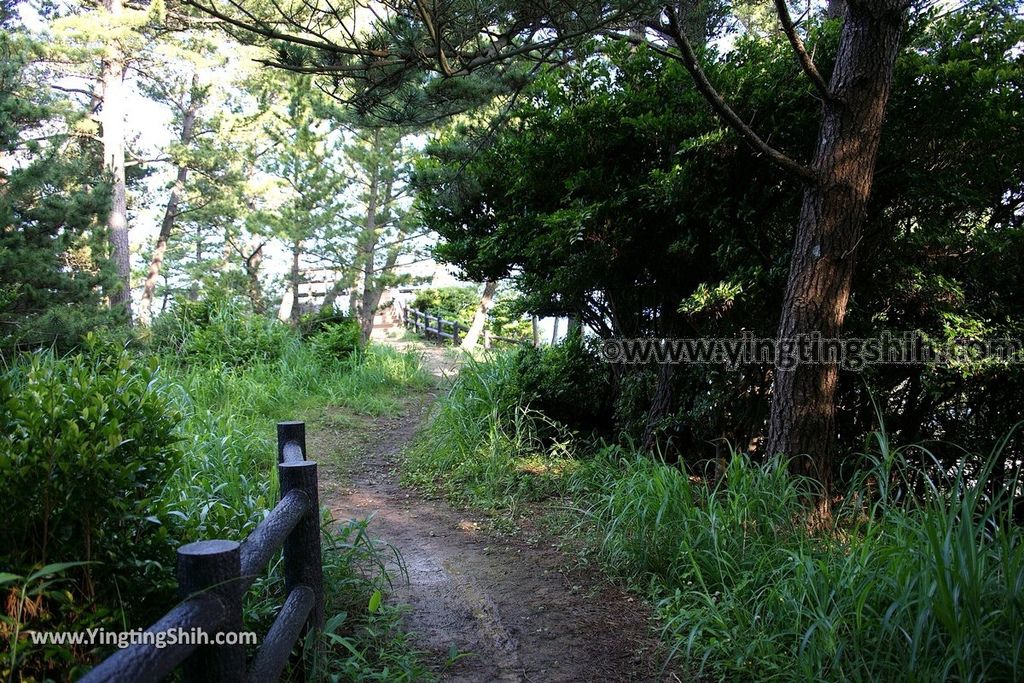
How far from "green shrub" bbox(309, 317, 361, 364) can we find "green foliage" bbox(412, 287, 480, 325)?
12.8 metres

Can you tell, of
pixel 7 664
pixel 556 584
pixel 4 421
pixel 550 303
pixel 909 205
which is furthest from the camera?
pixel 550 303

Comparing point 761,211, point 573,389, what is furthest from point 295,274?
point 761,211

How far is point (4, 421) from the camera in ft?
6.41

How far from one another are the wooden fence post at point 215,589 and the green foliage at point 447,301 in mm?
22144

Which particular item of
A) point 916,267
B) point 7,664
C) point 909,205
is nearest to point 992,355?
point 916,267

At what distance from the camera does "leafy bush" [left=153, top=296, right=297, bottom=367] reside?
874 centimetres

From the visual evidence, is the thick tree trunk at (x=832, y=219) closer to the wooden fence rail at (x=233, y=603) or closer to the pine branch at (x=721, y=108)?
the pine branch at (x=721, y=108)

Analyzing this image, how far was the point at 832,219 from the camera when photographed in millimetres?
3748

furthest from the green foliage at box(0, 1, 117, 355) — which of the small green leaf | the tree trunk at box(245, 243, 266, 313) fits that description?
the tree trunk at box(245, 243, 266, 313)

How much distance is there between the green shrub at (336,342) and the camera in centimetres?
1030

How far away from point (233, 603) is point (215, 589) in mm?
85

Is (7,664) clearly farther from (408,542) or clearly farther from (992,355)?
(992,355)

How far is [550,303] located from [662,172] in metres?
2.12

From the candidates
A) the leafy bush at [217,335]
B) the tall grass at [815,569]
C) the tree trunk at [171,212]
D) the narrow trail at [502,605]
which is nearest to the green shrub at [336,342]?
the leafy bush at [217,335]
